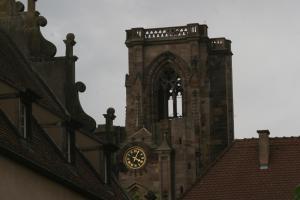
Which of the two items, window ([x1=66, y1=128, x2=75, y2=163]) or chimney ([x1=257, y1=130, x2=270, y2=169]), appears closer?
window ([x1=66, y1=128, x2=75, y2=163])

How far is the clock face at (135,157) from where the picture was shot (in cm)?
9494

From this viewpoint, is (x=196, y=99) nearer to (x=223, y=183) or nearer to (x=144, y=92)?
(x=144, y=92)

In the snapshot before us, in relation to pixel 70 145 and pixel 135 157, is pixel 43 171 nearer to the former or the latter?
pixel 70 145

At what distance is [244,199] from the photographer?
45.0 metres

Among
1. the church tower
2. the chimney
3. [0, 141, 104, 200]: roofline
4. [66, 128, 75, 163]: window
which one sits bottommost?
[0, 141, 104, 200]: roofline

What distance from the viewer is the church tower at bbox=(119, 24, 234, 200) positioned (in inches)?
3910

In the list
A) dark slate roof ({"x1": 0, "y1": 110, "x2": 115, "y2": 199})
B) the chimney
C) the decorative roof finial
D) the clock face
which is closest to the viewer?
dark slate roof ({"x1": 0, "y1": 110, "x2": 115, "y2": 199})

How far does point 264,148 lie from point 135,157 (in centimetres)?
4955

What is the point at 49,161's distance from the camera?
22031mm

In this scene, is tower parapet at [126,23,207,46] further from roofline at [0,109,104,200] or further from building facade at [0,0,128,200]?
roofline at [0,109,104,200]

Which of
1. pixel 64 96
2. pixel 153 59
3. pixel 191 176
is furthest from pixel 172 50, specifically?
pixel 64 96

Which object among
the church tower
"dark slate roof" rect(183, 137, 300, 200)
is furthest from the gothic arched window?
"dark slate roof" rect(183, 137, 300, 200)

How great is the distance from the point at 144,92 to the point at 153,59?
7.88 ft

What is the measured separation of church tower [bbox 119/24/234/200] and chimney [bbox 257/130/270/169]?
51.0m
